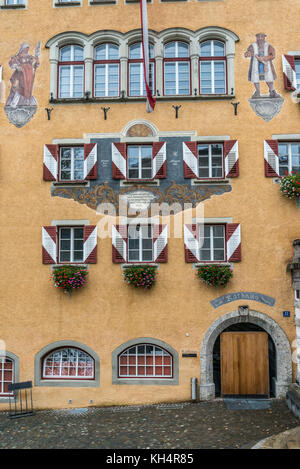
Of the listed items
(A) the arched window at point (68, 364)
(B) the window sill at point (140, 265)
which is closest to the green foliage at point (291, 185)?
(B) the window sill at point (140, 265)

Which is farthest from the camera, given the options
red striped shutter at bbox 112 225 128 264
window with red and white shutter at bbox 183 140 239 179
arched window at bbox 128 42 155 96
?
arched window at bbox 128 42 155 96

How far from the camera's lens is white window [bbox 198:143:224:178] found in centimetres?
1206

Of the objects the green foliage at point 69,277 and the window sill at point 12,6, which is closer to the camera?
the green foliage at point 69,277

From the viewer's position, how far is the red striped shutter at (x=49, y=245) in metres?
11.7

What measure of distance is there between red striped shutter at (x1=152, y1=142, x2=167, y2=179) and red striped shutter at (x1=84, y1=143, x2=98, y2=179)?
1698mm

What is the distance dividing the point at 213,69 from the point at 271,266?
19.8ft

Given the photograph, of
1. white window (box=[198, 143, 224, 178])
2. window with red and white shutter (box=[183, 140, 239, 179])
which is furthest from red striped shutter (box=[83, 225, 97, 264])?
white window (box=[198, 143, 224, 178])

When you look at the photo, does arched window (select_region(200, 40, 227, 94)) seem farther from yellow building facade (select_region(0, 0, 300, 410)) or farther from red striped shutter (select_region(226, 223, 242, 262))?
red striped shutter (select_region(226, 223, 242, 262))

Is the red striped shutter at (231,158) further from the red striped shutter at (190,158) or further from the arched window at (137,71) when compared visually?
the arched window at (137,71)

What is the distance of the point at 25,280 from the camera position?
11.8 metres

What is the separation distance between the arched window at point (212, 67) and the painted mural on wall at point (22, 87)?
4934 millimetres

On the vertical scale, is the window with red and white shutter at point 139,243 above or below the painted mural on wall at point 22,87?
below
